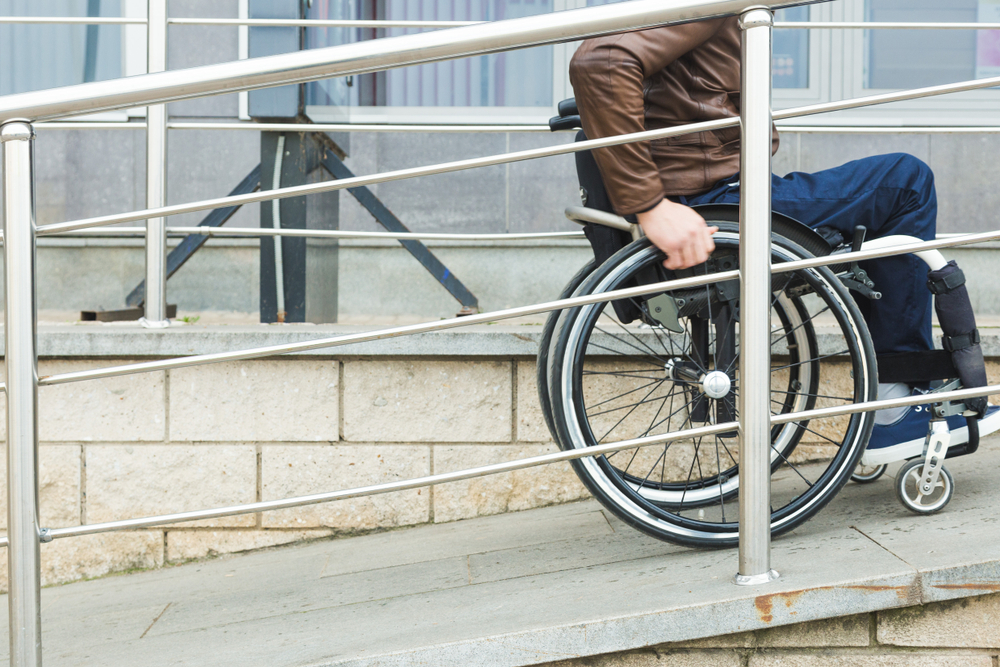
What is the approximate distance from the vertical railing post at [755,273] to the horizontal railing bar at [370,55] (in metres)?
0.09

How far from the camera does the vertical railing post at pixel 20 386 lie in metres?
1.38

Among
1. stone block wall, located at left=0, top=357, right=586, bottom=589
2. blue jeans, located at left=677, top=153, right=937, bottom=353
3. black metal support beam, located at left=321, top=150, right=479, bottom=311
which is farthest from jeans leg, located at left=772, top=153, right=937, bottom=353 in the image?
black metal support beam, located at left=321, top=150, right=479, bottom=311

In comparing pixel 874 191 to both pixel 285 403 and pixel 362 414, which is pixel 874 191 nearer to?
pixel 362 414

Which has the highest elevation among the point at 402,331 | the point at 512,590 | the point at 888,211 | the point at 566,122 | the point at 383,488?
the point at 566,122

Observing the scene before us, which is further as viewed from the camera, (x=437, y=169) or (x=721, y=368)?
(x=721, y=368)

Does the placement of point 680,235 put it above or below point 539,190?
below

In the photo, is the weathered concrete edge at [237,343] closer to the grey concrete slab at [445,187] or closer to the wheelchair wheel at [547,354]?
the wheelchair wheel at [547,354]

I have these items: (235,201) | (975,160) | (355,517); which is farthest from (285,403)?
(975,160)

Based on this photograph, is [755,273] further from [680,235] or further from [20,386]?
[20,386]

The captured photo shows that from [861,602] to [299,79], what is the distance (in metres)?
1.28

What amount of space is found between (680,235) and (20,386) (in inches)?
47.0

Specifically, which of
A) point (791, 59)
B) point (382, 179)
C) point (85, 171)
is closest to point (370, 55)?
point (382, 179)

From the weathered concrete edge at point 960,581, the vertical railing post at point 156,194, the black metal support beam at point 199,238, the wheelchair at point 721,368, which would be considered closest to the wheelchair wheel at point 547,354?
the wheelchair at point 721,368

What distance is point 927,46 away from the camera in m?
4.79
